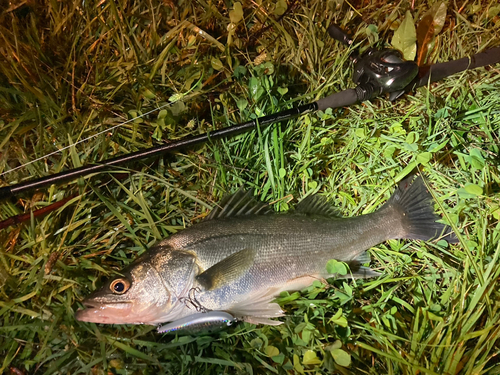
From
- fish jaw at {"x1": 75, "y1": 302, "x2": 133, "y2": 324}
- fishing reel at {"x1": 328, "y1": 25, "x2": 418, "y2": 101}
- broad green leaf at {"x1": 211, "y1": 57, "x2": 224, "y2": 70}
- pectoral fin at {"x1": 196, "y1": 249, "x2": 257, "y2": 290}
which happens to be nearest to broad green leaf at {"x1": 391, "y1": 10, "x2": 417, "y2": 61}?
fishing reel at {"x1": 328, "y1": 25, "x2": 418, "y2": 101}

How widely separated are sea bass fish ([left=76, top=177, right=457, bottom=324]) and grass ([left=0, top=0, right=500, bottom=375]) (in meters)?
0.20

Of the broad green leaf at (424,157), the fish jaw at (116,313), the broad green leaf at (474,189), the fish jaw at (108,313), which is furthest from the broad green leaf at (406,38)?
the fish jaw at (108,313)

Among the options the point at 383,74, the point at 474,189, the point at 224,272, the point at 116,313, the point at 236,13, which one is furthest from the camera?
the point at 236,13

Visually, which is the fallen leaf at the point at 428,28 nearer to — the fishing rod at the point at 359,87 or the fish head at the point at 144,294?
the fishing rod at the point at 359,87

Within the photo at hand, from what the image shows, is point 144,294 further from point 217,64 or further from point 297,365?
point 217,64

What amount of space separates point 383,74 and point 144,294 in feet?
8.54

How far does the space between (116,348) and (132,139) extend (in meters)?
1.68

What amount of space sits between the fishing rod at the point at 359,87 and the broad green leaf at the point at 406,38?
0.24 m

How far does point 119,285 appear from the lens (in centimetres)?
197

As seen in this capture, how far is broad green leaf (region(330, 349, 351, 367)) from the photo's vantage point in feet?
6.45

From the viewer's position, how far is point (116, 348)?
2.20 m

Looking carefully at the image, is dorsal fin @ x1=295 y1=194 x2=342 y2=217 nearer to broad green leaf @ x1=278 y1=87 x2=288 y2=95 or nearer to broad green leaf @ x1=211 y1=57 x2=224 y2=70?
broad green leaf @ x1=278 y1=87 x2=288 y2=95

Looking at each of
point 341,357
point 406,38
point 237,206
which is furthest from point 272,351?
point 406,38

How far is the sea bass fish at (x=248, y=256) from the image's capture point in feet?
6.48
